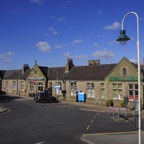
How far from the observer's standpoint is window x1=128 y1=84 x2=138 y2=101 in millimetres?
38625

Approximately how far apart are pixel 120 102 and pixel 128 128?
19629mm

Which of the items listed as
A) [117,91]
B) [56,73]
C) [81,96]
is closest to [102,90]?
[117,91]

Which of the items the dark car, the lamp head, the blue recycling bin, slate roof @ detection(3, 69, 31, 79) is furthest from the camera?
slate roof @ detection(3, 69, 31, 79)

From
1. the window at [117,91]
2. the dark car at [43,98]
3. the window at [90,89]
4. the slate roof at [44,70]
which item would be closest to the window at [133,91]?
the window at [117,91]

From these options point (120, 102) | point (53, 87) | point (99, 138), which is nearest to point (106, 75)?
point (120, 102)

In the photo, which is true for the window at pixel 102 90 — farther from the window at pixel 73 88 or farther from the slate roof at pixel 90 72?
the window at pixel 73 88

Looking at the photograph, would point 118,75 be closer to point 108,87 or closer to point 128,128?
point 108,87

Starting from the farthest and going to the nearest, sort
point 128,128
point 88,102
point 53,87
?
point 53,87
point 88,102
point 128,128

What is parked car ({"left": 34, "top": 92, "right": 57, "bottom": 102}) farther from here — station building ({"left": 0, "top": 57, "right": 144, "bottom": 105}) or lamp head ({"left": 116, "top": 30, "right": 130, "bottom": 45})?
lamp head ({"left": 116, "top": 30, "right": 130, "bottom": 45})

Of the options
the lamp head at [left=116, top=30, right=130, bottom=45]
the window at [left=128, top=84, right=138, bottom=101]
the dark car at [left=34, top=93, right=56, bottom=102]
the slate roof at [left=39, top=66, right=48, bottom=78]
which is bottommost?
the dark car at [left=34, top=93, right=56, bottom=102]

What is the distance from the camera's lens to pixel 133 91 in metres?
39.0

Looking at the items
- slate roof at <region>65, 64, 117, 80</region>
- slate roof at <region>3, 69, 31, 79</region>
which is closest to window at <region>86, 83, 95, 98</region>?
slate roof at <region>65, 64, 117, 80</region>

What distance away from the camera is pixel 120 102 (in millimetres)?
41000

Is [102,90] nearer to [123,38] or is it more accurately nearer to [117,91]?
[117,91]
